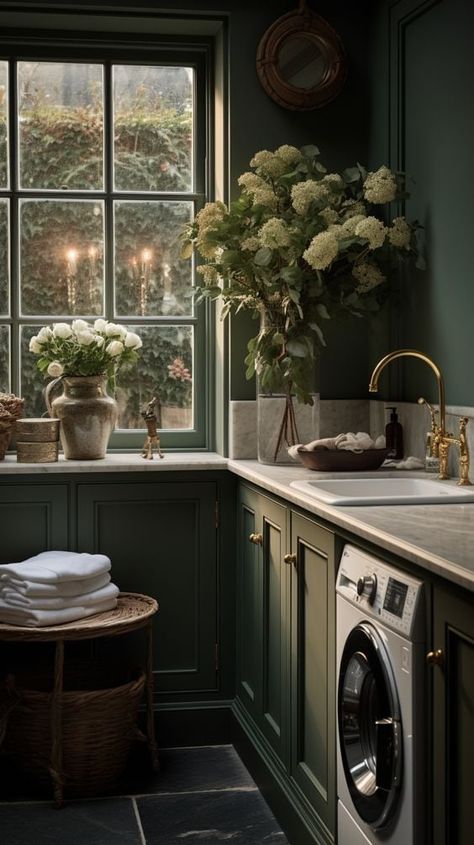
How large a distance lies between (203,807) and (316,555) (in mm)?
1025

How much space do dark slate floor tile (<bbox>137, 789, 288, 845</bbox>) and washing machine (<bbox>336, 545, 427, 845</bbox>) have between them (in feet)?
2.30

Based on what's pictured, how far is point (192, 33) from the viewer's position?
4004 millimetres

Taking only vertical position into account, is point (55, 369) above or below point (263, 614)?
above

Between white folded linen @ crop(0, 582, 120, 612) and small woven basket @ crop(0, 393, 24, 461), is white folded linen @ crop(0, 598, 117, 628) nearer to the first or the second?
white folded linen @ crop(0, 582, 120, 612)

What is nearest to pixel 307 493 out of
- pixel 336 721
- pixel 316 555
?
pixel 316 555

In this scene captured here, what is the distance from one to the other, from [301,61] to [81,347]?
4.11ft

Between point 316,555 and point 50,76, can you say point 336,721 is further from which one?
point 50,76

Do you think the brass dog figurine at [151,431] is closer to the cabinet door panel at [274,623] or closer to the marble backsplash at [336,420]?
the marble backsplash at [336,420]

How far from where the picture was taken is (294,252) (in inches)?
133

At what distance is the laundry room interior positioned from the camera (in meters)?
3.10

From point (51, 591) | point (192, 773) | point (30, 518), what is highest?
point (30, 518)

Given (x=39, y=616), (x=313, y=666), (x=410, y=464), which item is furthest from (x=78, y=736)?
(x=410, y=464)

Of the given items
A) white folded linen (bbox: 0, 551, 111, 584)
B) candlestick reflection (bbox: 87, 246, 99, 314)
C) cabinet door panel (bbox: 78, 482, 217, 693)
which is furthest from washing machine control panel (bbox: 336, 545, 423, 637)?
candlestick reflection (bbox: 87, 246, 99, 314)

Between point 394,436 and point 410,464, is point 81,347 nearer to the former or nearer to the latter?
point 394,436
